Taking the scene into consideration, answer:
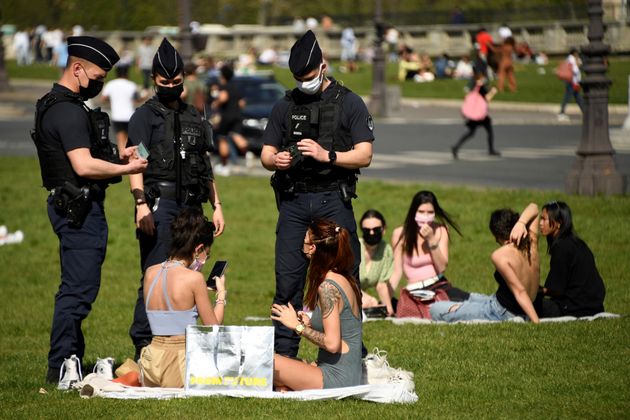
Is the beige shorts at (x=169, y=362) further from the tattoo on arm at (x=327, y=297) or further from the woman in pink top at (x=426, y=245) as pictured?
the woman in pink top at (x=426, y=245)

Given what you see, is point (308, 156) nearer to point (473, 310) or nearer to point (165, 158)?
point (165, 158)

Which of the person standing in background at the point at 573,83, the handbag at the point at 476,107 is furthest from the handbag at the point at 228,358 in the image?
the person standing in background at the point at 573,83

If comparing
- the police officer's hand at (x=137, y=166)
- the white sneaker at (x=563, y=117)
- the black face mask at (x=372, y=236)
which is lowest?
the black face mask at (x=372, y=236)

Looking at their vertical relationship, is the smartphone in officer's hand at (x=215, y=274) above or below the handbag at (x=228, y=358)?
above

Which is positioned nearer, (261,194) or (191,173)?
(191,173)

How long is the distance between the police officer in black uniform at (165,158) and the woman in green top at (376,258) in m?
3.22

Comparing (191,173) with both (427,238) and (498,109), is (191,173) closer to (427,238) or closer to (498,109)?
(427,238)

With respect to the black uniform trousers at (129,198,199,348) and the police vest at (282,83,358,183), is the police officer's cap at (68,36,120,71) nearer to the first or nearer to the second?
the black uniform trousers at (129,198,199,348)

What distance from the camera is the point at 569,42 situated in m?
46.5

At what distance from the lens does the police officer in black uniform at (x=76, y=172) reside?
7371mm

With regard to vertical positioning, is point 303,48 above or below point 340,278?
above

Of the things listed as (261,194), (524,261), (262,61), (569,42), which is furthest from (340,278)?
(262,61)

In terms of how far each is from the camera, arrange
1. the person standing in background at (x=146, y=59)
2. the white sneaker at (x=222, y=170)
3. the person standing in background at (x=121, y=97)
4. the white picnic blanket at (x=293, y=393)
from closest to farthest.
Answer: the white picnic blanket at (x=293, y=393) → the white sneaker at (x=222, y=170) → the person standing in background at (x=121, y=97) → the person standing in background at (x=146, y=59)

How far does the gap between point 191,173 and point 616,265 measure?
619 cm
